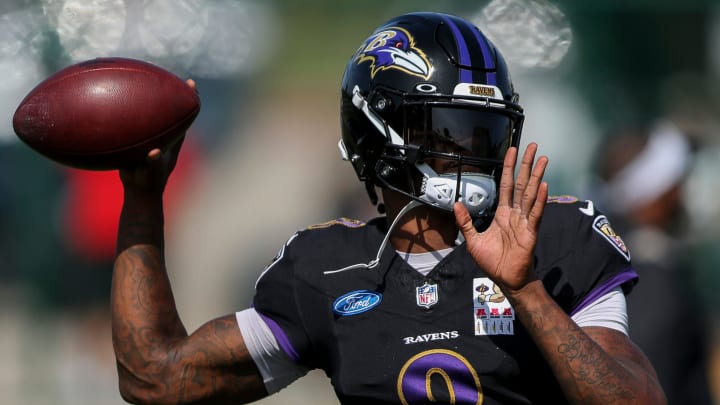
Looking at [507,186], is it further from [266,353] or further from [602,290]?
[266,353]

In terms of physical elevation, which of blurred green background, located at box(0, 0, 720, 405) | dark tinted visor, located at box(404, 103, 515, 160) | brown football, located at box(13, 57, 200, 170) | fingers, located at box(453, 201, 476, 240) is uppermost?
brown football, located at box(13, 57, 200, 170)

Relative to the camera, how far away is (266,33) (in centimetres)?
847

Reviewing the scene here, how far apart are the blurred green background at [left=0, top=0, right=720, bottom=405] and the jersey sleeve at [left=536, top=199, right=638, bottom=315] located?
14.9 feet

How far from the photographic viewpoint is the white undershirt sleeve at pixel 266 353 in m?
2.76

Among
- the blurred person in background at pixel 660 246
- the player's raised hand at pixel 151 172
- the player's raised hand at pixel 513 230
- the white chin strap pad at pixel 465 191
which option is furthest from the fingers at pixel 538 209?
the blurred person in background at pixel 660 246

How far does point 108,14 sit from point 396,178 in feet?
20.2

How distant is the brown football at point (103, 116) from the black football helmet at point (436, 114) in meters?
0.53

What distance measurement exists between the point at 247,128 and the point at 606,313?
21.3 feet

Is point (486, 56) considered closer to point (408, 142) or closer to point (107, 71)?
point (408, 142)

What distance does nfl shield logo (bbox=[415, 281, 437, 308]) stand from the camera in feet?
8.44

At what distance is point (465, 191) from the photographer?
2586 mm

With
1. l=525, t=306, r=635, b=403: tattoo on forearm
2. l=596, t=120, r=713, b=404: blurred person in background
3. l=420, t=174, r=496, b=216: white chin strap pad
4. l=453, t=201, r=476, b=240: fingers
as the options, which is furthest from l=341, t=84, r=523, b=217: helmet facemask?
l=596, t=120, r=713, b=404: blurred person in background

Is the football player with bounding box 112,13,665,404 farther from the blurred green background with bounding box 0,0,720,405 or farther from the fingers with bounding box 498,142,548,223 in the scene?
the blurred green background with bounding box 0,0,720,405

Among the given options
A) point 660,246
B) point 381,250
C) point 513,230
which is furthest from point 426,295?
point 660,246
